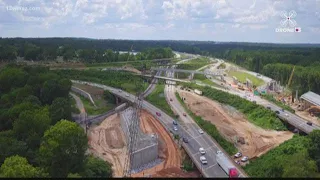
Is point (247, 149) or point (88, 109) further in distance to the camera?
point (88, 109)

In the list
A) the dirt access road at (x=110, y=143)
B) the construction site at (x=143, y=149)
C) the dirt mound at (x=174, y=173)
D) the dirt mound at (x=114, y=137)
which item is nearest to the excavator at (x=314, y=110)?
the construction site at (x=143, y=149)

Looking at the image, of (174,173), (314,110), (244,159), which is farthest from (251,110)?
(174,173)

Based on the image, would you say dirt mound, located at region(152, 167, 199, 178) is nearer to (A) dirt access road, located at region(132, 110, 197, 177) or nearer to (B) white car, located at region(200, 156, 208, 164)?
(A) dirt access road, located at region(132, 110, 197, 177)

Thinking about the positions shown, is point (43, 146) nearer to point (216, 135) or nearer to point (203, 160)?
point (203, 160)

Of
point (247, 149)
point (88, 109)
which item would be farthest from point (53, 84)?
point (247, 149)

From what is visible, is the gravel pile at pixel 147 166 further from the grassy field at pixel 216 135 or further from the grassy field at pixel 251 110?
the grassy field at pixel 251 110

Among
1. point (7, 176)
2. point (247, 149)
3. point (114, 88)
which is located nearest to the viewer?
point (7, 176)

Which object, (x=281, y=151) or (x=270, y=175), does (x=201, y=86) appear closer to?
(x=281, y=151)
